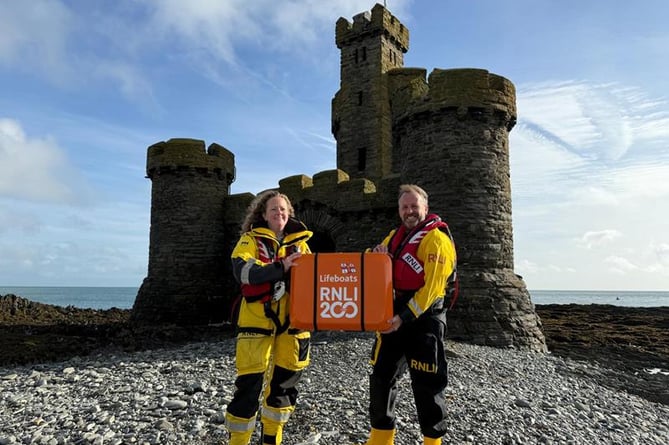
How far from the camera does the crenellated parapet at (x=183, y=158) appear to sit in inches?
678

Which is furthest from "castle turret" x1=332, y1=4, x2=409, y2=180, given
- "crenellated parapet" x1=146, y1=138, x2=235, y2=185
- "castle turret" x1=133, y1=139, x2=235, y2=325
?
"castle turret" x1=133, y1=139, x2=235, y2=325

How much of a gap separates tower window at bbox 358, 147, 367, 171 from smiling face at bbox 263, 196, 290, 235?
1500 cm

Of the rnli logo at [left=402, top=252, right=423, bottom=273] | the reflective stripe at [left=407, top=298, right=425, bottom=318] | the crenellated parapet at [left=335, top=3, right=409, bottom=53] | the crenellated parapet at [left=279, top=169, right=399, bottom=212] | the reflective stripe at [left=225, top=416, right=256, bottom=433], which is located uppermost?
the crenellated parapet at [left=335, top=3, right=409, bottom=53]

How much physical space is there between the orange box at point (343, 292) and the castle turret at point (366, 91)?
14.8 metres

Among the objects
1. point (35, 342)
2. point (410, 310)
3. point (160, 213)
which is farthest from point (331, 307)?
point (160, 213)

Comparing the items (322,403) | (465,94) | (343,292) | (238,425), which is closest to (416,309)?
(343,292)

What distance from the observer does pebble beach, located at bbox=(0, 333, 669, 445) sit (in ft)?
15.5

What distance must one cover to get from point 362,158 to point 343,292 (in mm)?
15604

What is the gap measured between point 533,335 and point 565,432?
21.3 feet

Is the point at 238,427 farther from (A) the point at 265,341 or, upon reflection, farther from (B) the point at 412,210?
(B) the point at 412,210

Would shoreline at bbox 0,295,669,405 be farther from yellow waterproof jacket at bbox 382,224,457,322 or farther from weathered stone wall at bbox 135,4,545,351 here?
yellow waterproof jacket at bbox 382,224,457,322

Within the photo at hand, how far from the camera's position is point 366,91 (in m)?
18.7

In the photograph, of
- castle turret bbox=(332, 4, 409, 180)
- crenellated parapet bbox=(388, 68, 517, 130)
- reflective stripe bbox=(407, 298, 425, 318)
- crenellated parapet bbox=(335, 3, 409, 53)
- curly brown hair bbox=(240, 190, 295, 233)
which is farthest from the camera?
crenellated parapet bbox=(335, 3, 409, 53)

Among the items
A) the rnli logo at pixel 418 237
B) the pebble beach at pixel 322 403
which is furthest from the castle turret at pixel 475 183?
the rnli logo at pixel 418 237
